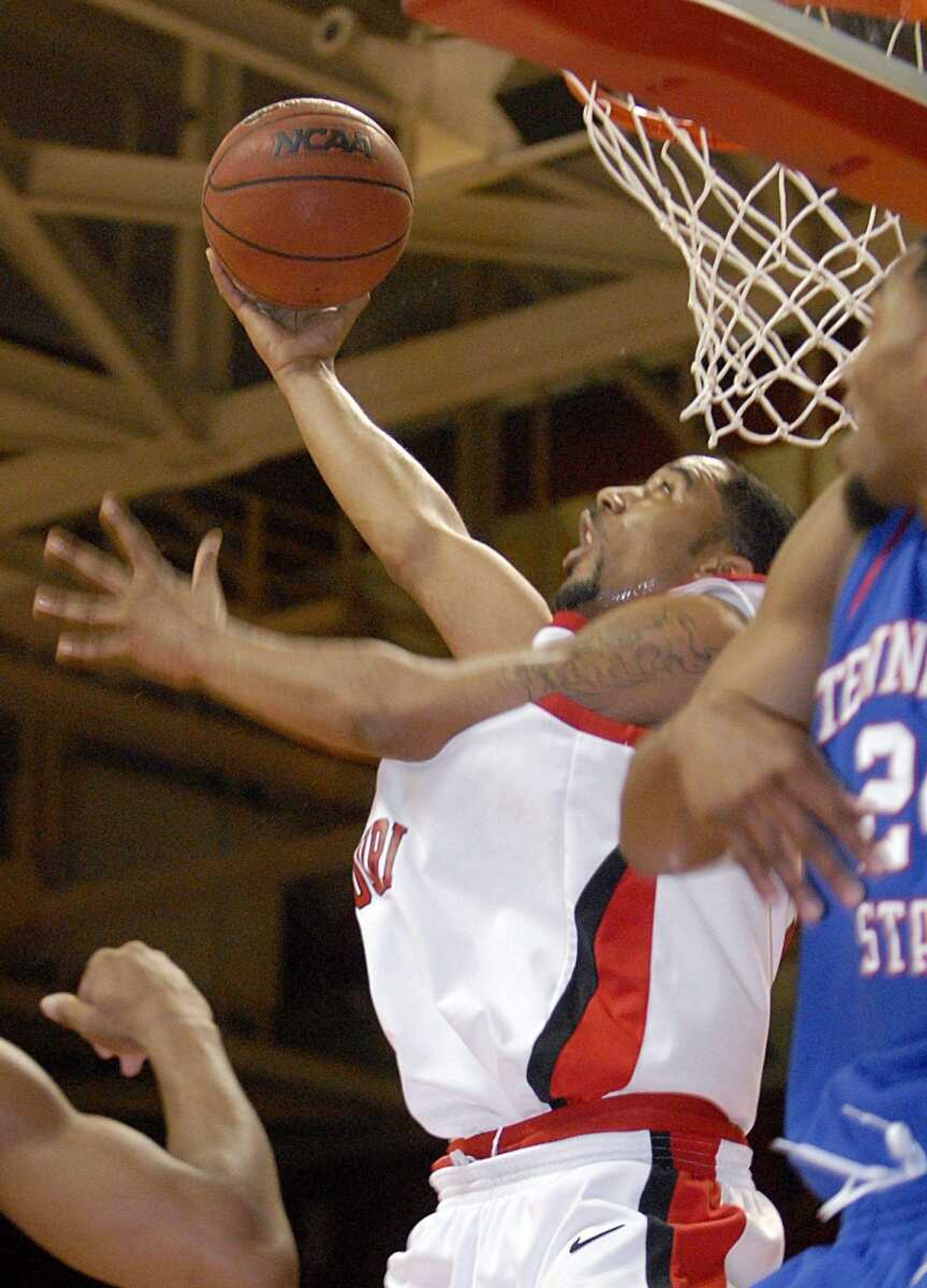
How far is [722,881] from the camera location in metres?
2.50

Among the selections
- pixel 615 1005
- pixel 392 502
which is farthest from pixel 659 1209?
pixel 392 502

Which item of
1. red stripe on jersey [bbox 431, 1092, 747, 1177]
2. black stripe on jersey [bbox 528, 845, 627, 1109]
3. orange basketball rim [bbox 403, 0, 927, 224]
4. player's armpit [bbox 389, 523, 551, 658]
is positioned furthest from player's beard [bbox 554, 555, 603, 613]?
orange basketball rim [bbox 403, 0, 927, 224]

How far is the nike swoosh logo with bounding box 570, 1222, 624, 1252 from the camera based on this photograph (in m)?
2.27

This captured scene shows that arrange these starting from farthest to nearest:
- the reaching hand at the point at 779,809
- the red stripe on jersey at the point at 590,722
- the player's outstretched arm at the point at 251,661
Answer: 1. the red stripe on jersey at the point at 590,722
2. the player's outstretched arm at the point at 251,661
3. the reaching hand at the point at 779,809

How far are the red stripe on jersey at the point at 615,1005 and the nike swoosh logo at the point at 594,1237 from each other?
0.16m

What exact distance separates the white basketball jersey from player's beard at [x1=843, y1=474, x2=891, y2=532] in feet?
2.12

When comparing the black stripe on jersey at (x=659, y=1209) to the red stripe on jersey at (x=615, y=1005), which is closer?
the black stripe on jersey at (x=659, y=1209)

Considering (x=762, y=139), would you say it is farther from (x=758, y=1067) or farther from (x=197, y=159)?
(x=197, y=159)

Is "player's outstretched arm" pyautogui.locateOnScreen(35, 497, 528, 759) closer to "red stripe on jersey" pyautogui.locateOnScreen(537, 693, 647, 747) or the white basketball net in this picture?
"red stripe on jersey" pyautogui.locateOnScreen(537, 693, 647, 747)

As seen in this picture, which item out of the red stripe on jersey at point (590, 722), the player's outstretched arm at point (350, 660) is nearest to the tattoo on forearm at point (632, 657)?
the player's outstretched arm at point (350, 660)

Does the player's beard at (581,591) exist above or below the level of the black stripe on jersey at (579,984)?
above

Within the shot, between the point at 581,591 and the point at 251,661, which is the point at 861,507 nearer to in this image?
the point at 251,661

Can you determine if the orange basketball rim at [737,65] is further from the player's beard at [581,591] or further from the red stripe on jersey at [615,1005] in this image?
the player's beard at [581,591]

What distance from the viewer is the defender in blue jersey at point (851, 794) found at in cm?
156
